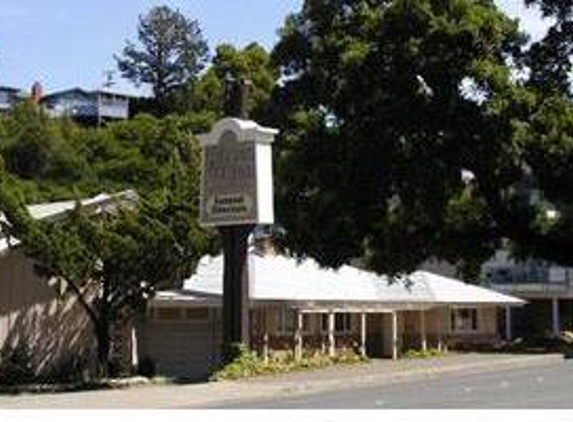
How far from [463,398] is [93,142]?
164 feet

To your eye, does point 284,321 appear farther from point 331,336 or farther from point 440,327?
point 440,327

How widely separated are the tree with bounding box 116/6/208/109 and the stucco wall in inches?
2671

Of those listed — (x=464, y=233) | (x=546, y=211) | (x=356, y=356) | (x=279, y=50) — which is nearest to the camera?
(x=464, y=233)

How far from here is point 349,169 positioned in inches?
402

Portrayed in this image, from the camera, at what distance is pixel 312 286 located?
47312mm

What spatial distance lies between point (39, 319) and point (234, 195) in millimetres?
6717

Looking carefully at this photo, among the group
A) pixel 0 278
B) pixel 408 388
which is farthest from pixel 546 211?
pixel 0 278

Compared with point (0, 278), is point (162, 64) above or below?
above

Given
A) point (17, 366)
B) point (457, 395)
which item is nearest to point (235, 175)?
point (17, 366)

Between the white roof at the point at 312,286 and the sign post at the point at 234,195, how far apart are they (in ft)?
12.2

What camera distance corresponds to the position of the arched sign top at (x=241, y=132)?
32812mm

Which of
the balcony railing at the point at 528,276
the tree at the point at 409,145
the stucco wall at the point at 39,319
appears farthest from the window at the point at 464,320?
the tree at the point at 409,145

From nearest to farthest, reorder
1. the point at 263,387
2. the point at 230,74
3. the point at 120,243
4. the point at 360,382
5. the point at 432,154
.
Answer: the point at 432,154
the point at 263,387
the point at 120,243
the point at 360,382
the point at 230,74

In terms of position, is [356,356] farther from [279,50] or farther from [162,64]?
[162,64]
